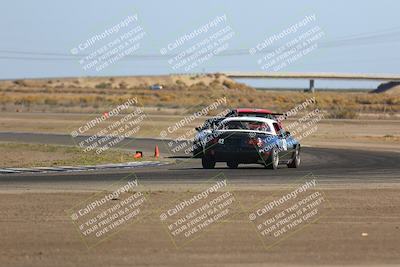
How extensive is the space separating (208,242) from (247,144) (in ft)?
41.1

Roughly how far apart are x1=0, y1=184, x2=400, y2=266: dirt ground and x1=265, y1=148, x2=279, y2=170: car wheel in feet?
28.2

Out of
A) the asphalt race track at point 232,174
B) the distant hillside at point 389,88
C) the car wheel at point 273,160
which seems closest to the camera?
the asphalt race track at point 232,174

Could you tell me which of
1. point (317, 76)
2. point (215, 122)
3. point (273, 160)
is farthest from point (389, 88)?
point (273, 160)

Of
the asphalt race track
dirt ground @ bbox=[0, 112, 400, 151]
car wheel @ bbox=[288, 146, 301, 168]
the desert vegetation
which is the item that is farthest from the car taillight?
the desert vegetation

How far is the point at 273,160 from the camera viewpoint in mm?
26203

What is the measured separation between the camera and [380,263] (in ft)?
38.7

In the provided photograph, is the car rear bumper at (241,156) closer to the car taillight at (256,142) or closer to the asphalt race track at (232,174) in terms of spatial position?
the car taillight at (256,142)

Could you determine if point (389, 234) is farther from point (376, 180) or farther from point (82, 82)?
point (82, 82)

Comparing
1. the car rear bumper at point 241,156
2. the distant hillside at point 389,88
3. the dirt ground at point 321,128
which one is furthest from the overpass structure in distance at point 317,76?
the car rear bumper at point 241,156

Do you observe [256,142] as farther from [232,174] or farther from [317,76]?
[317,76]

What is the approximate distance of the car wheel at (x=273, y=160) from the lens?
26047mm

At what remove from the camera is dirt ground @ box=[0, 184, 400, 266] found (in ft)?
38.9

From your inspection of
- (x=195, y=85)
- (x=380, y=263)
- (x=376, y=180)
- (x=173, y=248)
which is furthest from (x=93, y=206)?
(x=195, y=85)

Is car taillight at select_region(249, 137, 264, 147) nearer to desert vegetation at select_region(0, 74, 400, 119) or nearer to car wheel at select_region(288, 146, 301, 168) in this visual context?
car wheel at select_region(288, 146, 301, 168)
